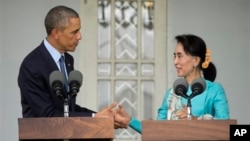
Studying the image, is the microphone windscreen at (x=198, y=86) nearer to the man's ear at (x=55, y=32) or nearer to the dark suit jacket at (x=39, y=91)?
the dark suit jacket at (x=39, y=91)

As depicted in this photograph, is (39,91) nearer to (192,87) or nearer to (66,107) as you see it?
(66,107)

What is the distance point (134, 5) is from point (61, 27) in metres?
3.11

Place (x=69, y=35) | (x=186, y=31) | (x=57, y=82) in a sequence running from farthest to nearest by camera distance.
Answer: (x=186, y=31) → (x=69, y=35) → (x=57, y=82)

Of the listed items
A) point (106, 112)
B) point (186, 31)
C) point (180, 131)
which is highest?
point (186, 31)

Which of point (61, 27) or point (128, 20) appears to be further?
point (128, 20)

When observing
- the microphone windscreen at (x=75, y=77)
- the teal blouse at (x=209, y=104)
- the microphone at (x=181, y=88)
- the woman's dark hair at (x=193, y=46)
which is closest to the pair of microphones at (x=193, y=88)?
the microphone at (x=181, y=88)

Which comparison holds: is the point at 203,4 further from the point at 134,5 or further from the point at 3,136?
the point at 3,136

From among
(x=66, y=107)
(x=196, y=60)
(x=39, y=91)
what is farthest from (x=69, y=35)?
(x=196, y=60)

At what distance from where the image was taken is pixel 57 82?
644 centimetres

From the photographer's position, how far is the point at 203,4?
1025 cm

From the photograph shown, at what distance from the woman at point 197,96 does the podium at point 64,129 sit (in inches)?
33.2

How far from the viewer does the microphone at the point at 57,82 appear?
21.1 ft

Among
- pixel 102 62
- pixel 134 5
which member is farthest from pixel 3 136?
pixel 134 5

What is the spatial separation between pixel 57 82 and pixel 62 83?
34 mm
